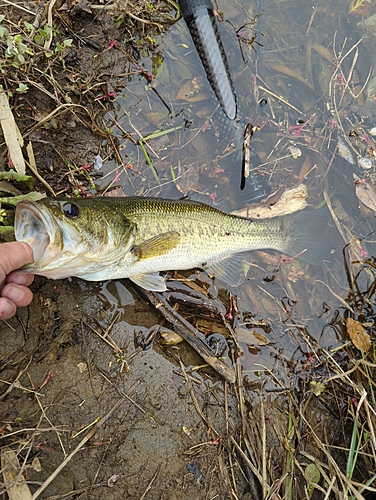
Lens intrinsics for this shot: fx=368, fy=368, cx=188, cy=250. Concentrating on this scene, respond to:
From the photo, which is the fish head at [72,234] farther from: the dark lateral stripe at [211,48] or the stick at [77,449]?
the dark lateral stripe at [211,48]

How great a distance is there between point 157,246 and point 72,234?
0.75 m

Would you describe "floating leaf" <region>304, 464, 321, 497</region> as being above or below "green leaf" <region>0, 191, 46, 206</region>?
below

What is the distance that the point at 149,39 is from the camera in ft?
12.5

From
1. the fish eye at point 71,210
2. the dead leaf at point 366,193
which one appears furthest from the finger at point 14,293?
the dead leaf at point 366,193

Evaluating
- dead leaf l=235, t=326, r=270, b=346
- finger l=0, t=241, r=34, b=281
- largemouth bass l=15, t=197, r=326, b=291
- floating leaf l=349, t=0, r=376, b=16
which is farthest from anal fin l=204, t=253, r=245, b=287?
floating leaf l=349, t=0, r=376, b=16

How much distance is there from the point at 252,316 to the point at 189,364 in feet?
2.62

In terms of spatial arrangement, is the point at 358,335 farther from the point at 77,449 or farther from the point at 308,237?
the point at 77,449

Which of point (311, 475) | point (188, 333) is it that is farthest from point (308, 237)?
point (311, 475)

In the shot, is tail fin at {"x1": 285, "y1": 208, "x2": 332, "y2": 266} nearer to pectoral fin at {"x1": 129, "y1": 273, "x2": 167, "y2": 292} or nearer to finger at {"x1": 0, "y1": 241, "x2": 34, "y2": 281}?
pectoral fin at {"x1": 129, "y1": 273, "x2": 167, "y2": 292}

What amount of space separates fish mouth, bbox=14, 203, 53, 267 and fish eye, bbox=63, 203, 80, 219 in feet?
0.59

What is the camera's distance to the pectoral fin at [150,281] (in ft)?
10.6

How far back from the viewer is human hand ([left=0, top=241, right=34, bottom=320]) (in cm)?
224

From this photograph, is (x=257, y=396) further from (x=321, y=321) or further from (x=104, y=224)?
(x=104, y=224)

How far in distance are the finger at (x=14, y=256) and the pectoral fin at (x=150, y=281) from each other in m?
1.05
